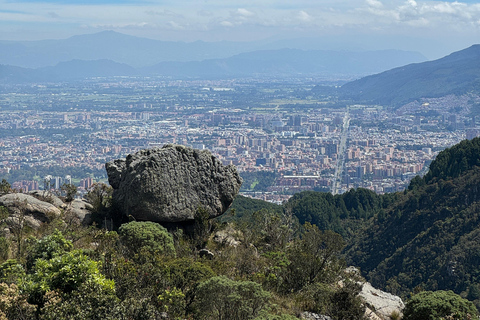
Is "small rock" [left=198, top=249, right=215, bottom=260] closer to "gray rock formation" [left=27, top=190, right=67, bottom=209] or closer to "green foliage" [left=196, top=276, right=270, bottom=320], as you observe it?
"green foliage" [left=196, top=276, right=270, bottom=320]

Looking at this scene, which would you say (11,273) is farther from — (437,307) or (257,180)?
(257,180)

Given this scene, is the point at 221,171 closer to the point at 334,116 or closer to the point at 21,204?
the point at 21,204

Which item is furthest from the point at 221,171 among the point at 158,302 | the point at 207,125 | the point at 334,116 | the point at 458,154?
the point at 334,116

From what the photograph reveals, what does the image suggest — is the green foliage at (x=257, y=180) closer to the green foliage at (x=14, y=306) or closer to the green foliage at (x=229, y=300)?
the green foliage at (x=229, y=300)

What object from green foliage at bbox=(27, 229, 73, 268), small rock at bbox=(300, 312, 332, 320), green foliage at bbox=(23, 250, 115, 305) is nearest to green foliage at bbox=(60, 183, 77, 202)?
green foliage at bbox=(27, 229, 73, 268)

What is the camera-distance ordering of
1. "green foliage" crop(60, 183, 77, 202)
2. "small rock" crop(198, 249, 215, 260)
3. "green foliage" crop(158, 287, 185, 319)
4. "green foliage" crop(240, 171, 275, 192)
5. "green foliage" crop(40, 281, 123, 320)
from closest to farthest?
1. "green foliage" crop(40, 281, 123, 320)
2. "green foliage" crop(158, 287, 185, 319)
3. "small rock" crop(198, 249, 215, 260)
4. "green foliage" crop(60, 183, 77, 202)
5. "green foliage" crop(240, 171, 275, 192)

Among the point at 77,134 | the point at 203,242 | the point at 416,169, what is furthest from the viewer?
the point at 77,134

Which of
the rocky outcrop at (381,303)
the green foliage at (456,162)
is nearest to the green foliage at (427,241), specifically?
the green foliage at (456,162)
